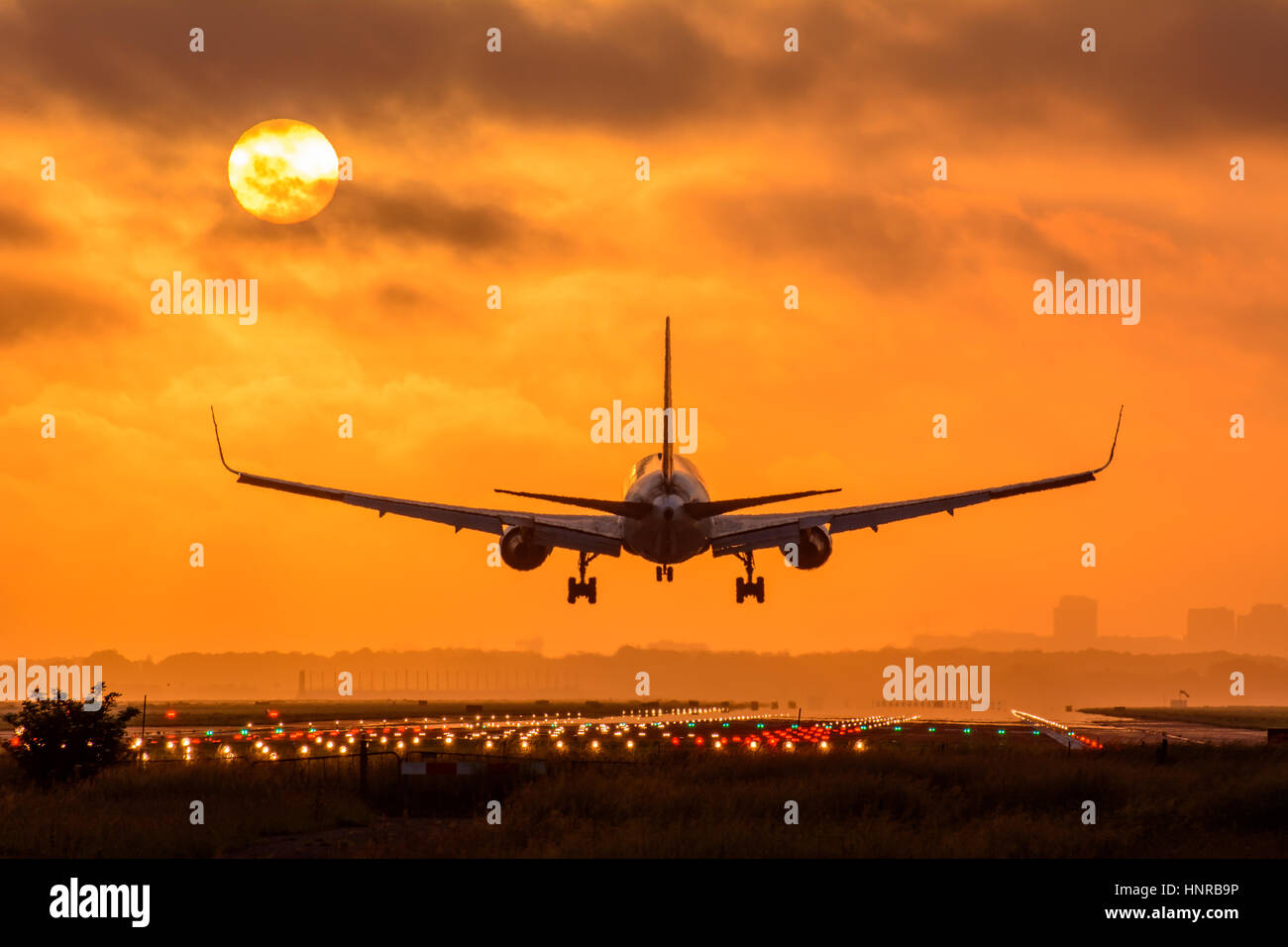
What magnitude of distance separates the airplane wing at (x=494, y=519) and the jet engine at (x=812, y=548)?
7.76 meters

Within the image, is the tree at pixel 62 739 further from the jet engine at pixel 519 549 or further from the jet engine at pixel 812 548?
the jet engine at pixel 812 548

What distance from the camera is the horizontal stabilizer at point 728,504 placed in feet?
151

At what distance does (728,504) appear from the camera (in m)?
49.2

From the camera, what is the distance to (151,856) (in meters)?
31.2

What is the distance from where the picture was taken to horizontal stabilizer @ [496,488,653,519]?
46094 millimetres

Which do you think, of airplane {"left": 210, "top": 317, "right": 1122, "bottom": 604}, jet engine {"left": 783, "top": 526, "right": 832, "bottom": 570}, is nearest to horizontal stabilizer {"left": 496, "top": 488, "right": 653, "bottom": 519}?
airplane {"left": 210, "top": 317, "right": 1122, "bottom": 604}

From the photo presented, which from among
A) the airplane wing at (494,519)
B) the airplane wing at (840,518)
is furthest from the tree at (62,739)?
the airplane wing at (840,518)

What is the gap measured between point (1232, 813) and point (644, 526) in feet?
73.1

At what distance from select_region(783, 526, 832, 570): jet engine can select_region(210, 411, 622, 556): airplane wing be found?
25.4ft

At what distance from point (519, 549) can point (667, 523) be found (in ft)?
27.3
